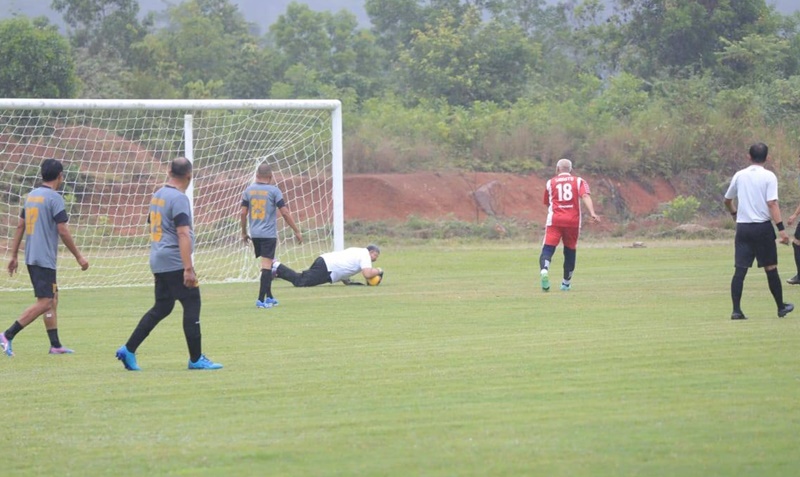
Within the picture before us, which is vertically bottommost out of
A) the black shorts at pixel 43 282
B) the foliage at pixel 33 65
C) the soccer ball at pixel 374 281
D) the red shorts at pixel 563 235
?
the soccer ball at pixel 374 281

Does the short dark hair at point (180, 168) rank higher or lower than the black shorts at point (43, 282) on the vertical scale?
higher

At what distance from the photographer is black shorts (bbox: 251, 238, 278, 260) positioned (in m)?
17.1

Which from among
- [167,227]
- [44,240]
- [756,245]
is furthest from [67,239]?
[756,245]

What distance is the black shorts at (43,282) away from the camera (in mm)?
11797

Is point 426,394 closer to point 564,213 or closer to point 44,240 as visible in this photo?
point 44,240

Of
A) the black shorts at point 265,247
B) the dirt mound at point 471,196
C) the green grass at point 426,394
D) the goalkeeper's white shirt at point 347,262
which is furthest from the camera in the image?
the dirt mound at point 471,196

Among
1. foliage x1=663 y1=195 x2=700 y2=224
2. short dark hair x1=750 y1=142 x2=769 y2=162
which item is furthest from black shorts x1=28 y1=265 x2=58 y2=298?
foliage x1=663 y1=195 x2=700 y2=224

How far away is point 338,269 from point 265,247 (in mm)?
2759

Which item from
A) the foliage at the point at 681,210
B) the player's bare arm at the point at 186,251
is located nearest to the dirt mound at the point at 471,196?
the foliage at the point at 681,210

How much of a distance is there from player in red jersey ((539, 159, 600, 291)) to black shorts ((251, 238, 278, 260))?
12.9 ft

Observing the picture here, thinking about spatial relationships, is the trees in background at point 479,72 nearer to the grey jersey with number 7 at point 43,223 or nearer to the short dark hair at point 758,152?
the grey jersey with number 7 at point 43,223

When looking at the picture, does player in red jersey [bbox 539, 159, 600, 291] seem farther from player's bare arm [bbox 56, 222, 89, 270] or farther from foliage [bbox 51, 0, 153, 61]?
foliage [bbox 51, 0, 153, 61]

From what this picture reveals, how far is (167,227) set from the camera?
395 inches

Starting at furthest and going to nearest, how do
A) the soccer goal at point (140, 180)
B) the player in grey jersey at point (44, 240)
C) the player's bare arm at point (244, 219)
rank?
the soccer goal at point (140, 180) → the player's bare arm at point (244, 219) → the player in grey jersey at point (44, 240)
